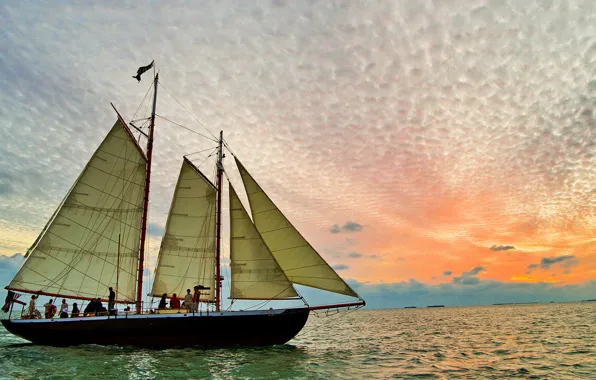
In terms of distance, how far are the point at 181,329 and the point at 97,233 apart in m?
10.5

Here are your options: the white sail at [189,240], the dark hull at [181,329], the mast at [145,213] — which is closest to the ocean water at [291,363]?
the dark hull at [181,329]

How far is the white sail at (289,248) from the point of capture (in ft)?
91.8

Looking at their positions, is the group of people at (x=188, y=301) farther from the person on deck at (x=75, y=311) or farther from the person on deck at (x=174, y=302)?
the person on deck at (x=75, y=311)

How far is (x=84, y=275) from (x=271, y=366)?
17273 mm

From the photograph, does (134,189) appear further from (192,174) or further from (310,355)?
(310,355)

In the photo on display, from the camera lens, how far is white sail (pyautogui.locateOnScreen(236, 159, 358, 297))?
27984mm

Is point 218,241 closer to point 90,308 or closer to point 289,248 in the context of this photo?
point 289,248

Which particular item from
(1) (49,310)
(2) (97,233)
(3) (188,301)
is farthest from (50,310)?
(3) (188,301)

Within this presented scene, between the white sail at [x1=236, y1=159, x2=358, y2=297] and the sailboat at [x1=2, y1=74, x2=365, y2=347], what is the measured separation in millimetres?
70

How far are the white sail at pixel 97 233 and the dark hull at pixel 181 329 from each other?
305cm

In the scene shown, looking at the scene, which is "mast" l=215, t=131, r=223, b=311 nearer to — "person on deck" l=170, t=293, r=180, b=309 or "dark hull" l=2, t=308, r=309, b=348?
"person on deck" l=170, t=293, r=180, b=309

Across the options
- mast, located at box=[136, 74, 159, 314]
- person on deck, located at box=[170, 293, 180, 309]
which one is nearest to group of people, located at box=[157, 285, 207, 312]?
person on deck, located at box=[170, 293, 180, 309]

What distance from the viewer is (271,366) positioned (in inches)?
856

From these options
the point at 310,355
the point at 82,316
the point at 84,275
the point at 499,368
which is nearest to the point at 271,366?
the point at 310,355
